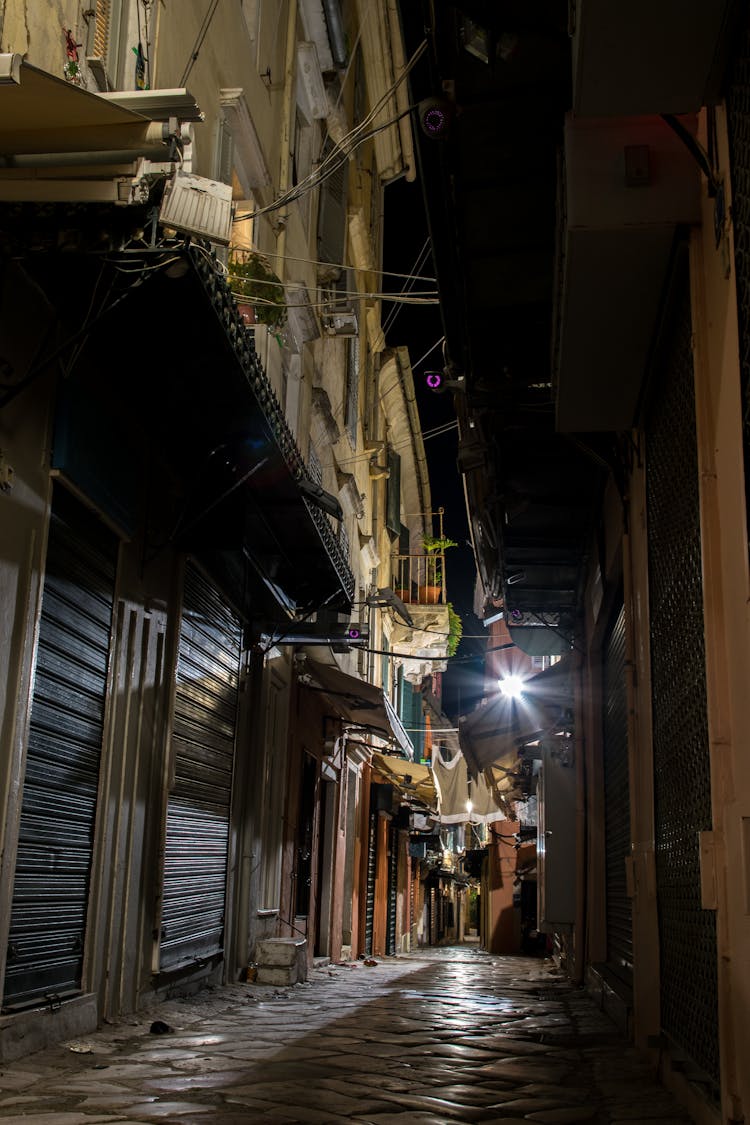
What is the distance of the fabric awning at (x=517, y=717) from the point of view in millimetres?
14281

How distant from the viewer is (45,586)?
632cm

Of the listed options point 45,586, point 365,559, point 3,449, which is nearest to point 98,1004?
point 45,586

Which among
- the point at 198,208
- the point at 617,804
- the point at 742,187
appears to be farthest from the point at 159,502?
the point at 742,187

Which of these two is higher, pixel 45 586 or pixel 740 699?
pixel 45 586

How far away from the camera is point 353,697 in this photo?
1526 centimetres

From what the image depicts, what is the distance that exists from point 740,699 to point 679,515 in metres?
1.82

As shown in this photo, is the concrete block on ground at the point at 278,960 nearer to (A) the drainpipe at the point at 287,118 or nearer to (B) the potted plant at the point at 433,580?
(A) the drainpipe at the point at 287,118

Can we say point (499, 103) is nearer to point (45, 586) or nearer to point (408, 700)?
point (45, 586)

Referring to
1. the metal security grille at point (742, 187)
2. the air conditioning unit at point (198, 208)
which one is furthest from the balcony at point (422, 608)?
the metal security grille at point (742, 187)

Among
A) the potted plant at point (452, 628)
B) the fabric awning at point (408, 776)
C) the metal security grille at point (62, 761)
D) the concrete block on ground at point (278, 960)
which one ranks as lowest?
the concrete block on ground at point (278, 960)

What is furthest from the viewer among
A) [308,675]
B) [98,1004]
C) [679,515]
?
[308,675]

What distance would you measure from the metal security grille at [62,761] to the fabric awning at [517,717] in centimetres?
769

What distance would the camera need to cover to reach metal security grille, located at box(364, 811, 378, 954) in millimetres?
21562

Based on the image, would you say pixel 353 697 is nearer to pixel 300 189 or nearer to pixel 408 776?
pixel 300 189
